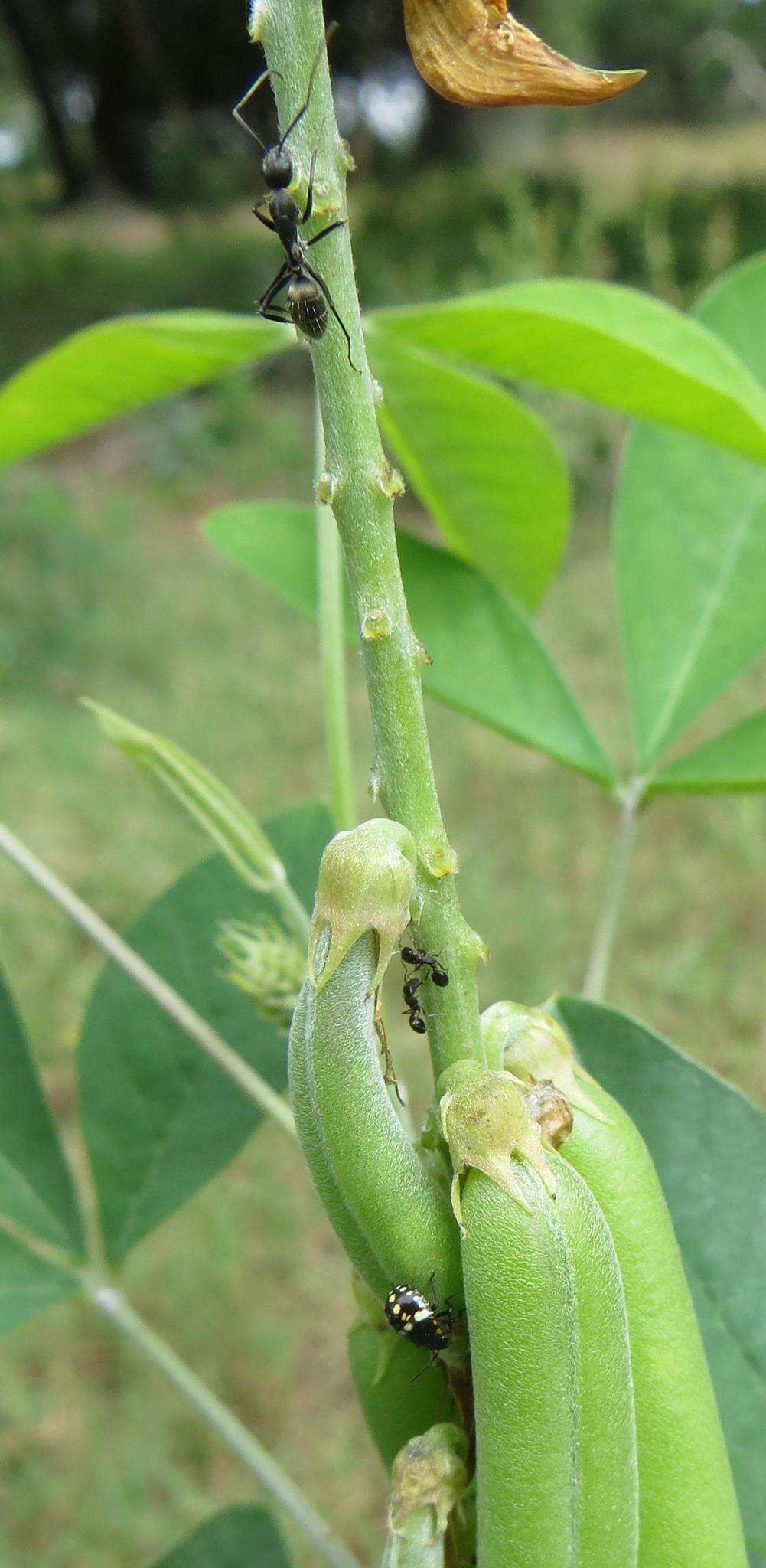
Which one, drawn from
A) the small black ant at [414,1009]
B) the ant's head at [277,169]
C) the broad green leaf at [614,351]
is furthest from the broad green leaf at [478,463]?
the small black ant at [414,1009]

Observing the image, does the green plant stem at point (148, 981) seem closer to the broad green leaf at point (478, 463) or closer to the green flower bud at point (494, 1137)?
the green flower bud at point (494, 1137)

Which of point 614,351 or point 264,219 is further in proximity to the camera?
point 614,351

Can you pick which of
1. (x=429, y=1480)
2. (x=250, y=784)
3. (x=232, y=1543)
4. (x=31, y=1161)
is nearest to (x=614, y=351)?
(x=429, y=1480)

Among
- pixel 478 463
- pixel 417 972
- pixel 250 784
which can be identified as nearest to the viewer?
pixel 417 972

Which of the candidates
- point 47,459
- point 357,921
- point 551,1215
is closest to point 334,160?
point 357,921

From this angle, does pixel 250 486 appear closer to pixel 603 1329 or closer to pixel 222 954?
pixel 222 954

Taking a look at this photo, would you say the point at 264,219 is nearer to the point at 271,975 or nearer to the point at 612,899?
the point at 271,975
